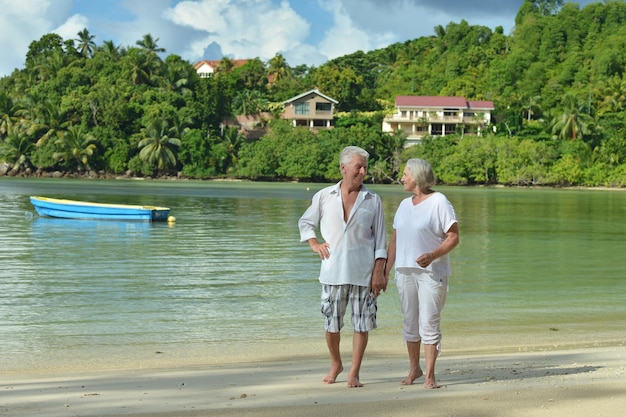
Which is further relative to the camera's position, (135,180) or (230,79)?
(230,79)

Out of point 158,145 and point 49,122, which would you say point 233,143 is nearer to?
point 158,145

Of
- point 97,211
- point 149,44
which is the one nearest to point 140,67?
point 149,44

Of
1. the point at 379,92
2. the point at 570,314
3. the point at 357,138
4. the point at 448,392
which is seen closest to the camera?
the point at 448,392

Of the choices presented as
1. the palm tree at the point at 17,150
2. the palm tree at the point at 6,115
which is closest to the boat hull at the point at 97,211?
the palm tree at the point at 17,150

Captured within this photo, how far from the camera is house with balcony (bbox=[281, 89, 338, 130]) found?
319 ft

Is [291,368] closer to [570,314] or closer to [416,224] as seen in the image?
[416,224]

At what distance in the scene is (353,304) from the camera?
21.3 feet

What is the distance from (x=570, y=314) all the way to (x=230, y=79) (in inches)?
3637

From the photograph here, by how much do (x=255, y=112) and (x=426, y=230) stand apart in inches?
3765

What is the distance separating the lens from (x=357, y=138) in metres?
90.6

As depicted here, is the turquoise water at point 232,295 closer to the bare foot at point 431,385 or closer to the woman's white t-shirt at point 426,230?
the bare foot at point 431,385

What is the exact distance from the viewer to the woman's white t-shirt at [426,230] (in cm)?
648

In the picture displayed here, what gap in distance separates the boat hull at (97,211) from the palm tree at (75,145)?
58105 mm

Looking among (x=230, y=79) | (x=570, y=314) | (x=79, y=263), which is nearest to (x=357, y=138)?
(x=230, y=79)
